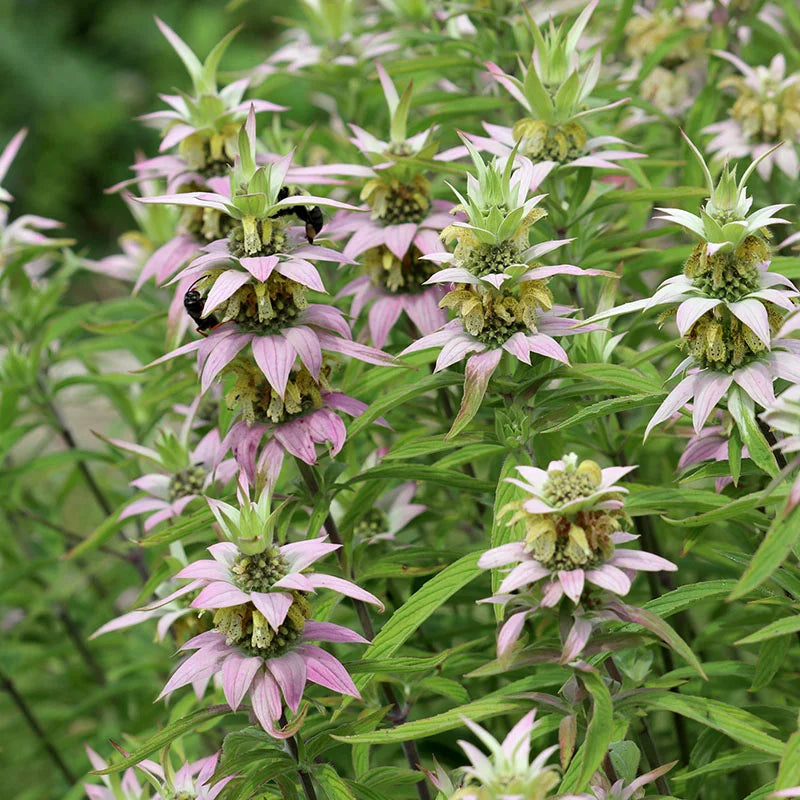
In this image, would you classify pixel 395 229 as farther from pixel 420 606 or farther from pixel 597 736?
pixel 597 736

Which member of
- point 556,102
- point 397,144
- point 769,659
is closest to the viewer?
point 769,659

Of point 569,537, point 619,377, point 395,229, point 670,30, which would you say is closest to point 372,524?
point 395,229

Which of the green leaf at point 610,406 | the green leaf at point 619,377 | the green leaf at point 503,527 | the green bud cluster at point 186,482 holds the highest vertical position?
the green leaf at point 619,377

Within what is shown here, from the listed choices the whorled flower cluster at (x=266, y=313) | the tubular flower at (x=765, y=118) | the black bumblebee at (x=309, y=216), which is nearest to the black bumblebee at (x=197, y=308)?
the whorled flower cluster at (x=266, y=313)

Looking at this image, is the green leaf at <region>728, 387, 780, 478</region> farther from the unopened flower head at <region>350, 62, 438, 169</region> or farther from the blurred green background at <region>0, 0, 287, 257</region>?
the blurred green background at <region>0, 0, 287, 257</region>

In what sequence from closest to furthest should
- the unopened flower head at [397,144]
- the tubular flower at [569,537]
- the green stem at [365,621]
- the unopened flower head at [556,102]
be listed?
the tubular flower at [569,537] < the green stem at [365,621] < the unopened flower head at [556,102] < the unopened flower head at [397,144]

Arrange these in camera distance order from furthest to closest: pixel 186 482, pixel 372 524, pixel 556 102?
pixel 372 524 → pixel 186 482 → pixel 556 102

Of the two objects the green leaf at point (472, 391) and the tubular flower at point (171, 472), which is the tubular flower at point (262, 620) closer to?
the green leaf at point (472, 391)
